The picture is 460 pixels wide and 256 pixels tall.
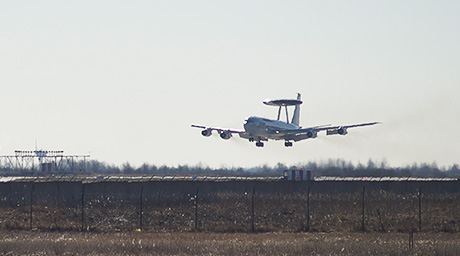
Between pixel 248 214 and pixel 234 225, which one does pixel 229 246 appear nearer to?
pixel 234 225

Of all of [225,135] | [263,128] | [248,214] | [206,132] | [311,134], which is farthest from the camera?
[206,132]

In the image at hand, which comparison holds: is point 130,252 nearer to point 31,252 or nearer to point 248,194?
point 31,252

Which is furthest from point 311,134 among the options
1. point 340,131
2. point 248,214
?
point 248,214

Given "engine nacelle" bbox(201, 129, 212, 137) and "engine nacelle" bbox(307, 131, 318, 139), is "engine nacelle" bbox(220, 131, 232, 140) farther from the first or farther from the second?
"engine nacelle" bbox(307, 131, 318, 139)

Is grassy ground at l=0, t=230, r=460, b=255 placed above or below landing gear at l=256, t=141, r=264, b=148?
below

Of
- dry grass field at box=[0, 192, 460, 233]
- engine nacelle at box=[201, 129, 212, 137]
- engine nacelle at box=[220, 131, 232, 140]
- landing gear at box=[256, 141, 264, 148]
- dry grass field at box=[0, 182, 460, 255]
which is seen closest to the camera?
dry grass field at box=[0, 182, 460, 255]

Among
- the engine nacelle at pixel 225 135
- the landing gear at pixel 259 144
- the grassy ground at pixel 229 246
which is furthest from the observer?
the engine nacelle at pixel 225 135

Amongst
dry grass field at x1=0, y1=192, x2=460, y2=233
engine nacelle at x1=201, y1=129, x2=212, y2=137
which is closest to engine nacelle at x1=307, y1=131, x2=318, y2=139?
engine nacelle at x1=201, y1=129, x2=212, y2=137

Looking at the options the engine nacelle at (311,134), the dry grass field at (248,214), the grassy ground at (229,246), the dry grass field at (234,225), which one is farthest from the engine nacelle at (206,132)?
the grassy ground at (229,246)

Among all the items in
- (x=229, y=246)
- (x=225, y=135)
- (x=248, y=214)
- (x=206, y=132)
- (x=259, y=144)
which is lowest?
(x=229, y=246)

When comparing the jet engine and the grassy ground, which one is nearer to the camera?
the grassy ground

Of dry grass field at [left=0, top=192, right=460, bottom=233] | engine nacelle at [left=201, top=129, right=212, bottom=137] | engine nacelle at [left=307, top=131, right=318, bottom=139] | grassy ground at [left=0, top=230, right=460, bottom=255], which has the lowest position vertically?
grassy ground at [left=0, top=230, right=460, bottom=255]

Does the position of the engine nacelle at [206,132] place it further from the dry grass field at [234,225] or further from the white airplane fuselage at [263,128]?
the dry grass field at [234,225]

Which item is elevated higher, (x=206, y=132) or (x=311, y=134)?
(x=206, y=132)
